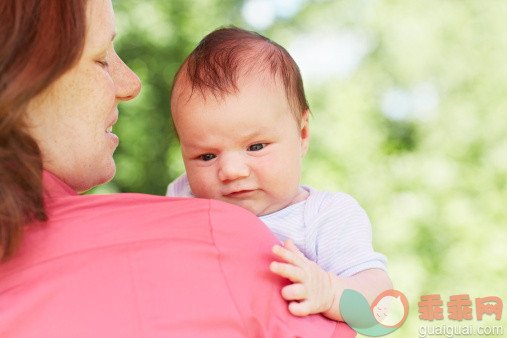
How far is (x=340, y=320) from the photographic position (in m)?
1.14

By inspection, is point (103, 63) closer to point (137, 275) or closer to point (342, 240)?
point (137, 275)

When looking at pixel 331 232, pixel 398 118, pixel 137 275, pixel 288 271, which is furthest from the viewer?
pixel 398 118

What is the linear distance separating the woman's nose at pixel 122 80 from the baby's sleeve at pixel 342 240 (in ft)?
1.67

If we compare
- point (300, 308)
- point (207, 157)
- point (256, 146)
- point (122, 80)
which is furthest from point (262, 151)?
point (300, 308)

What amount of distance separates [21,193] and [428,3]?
5.74 m

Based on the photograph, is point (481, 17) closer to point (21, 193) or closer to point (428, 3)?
point (428, 3)

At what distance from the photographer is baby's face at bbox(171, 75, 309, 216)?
4.48 ft

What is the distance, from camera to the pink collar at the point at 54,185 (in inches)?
40.3

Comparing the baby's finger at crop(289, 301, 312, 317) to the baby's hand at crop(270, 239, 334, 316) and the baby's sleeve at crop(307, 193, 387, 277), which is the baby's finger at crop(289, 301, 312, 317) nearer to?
the baby's hand at crop(270, 239, 334, 316)

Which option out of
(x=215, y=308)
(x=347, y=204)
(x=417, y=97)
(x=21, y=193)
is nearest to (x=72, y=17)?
(x=21, y=193)

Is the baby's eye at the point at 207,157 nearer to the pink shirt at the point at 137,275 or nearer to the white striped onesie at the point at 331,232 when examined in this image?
the white striped onesie at the point at 331,232

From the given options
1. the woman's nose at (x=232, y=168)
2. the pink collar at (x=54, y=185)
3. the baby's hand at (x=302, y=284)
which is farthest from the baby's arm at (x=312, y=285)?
the pink collar at (x=54, y=185)

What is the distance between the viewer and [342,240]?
1.27m

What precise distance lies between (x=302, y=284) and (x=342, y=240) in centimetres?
24
